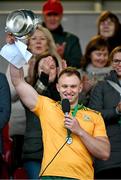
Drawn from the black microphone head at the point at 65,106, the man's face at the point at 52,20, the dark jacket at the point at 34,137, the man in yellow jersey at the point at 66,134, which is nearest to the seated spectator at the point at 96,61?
the man's face at the point at 52,20

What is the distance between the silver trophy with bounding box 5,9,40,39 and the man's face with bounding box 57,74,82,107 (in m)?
0.50

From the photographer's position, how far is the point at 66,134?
16.8 feet

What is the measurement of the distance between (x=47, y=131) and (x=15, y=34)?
2.49 feet

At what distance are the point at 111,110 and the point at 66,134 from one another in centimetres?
82

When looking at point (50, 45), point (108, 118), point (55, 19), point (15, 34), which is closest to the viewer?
point (15, 34)

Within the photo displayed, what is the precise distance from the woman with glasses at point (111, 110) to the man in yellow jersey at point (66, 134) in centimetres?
54

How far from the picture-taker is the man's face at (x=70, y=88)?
208 inches

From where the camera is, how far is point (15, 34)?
508 cm

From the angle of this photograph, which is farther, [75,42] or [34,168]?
[75,42]

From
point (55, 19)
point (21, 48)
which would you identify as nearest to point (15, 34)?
point (21, 48)

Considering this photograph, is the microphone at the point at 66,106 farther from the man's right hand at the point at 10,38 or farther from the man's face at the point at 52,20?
the man's face at the point at 52,20

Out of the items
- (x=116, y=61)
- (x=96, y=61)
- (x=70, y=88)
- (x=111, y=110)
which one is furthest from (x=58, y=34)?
(x=70, y=88)


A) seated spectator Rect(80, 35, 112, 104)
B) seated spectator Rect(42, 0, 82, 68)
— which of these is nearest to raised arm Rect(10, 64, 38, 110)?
seated spectator Rect(80, 35, 112, 104)

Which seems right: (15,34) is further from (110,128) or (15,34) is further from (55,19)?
(55,19)
